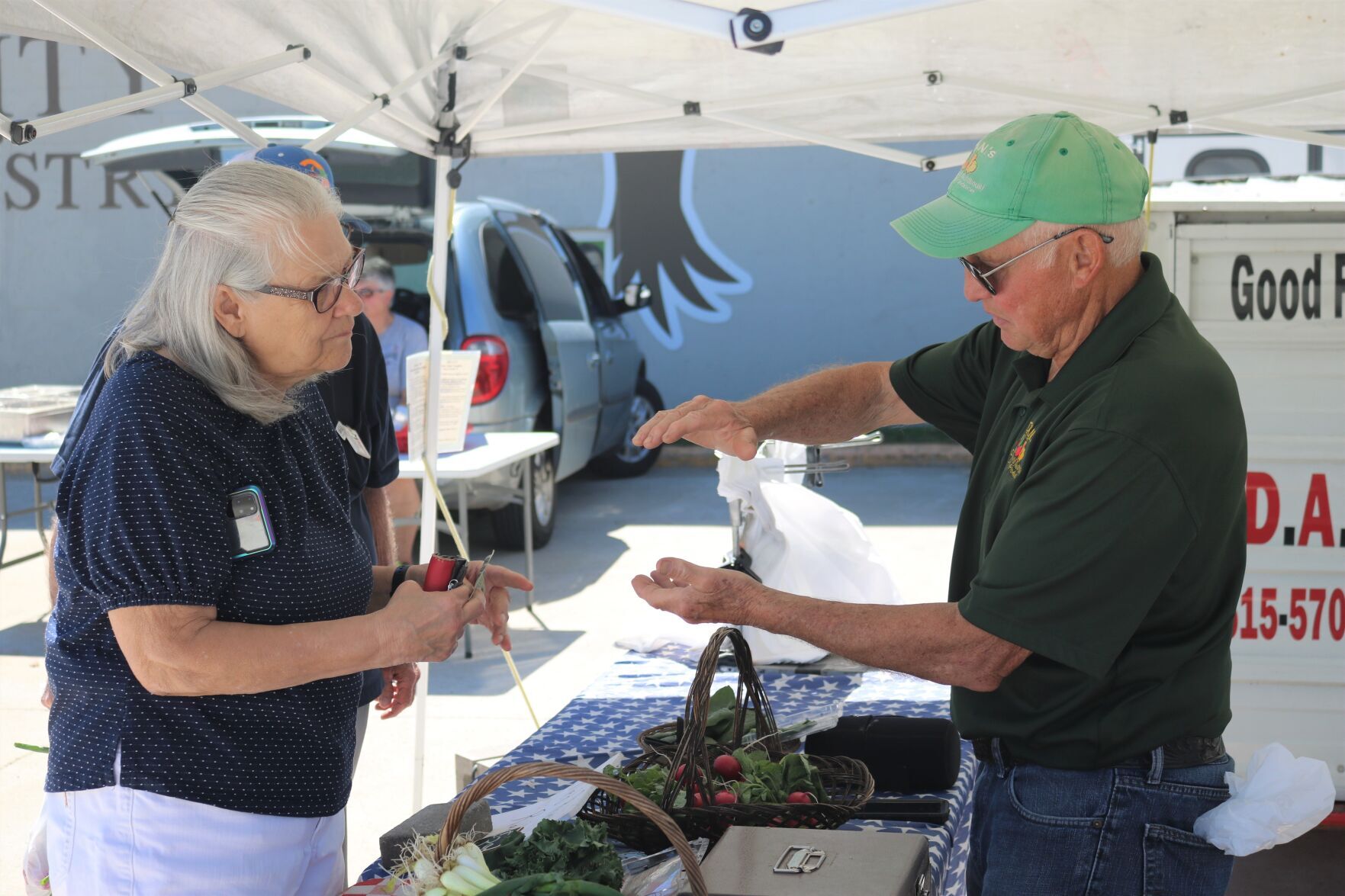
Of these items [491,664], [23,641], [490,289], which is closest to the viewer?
[491,664]

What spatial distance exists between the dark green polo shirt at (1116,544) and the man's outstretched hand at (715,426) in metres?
0.53

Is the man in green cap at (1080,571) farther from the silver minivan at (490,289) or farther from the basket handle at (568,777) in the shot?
the silver minivan at (490,289)

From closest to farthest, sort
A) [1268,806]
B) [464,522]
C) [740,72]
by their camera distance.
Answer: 1. [1268,806]
2. [740,72]
3. [464,522]

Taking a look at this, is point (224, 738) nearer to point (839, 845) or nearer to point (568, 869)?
point (568, 869)

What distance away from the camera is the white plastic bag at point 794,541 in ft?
12.1

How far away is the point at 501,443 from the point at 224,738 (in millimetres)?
4717

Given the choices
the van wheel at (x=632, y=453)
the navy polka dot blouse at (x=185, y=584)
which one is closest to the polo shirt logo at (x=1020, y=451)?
the navy polka dot blouse at (x=185, y=584)

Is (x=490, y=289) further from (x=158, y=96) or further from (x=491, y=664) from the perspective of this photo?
(x=158, y=96)

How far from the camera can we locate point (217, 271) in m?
1.67

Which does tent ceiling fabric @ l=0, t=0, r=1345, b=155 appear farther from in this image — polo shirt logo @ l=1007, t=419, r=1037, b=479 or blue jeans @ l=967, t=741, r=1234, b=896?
blue jeans @ l=967, t=741, r=1234, b=896

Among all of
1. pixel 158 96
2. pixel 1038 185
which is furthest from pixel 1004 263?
pixel 158 96

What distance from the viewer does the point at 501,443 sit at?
20.8 ft

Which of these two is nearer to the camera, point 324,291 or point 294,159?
point 324,291

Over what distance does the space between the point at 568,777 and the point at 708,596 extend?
365 millimetres
